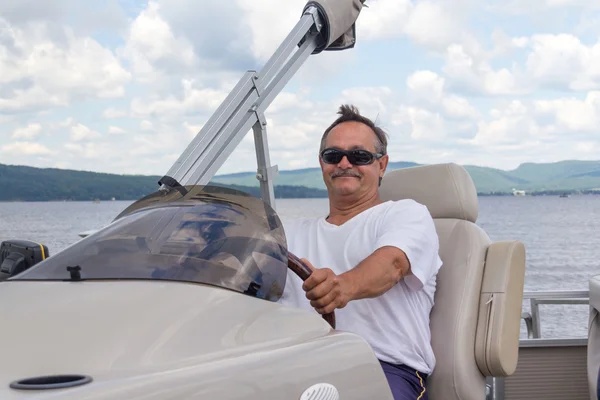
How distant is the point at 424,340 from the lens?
9.80 ft

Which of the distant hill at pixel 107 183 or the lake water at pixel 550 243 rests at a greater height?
the distant hill at pixel 107 183

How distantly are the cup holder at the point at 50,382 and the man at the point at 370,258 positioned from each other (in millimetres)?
973

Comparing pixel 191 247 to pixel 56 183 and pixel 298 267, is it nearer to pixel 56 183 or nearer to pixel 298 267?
pixel 298 267

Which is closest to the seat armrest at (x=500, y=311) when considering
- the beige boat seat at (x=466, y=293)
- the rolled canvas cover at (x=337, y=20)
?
the beige boat seat at (x=466, y=293)

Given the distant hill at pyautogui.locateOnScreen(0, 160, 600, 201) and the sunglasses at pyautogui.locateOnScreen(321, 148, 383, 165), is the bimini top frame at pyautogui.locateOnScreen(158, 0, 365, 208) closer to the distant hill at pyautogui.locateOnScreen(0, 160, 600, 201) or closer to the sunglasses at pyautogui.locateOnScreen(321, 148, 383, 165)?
the sunglasses at pyautogui.locateOnScreen(321, 148, 383, 165)

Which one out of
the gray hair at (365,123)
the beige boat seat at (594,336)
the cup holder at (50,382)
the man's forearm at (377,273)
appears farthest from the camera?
the beige boat seat at (594,336)

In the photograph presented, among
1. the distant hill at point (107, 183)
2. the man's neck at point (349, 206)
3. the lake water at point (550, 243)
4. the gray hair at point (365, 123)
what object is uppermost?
A: the distant hill at point (107, 183)

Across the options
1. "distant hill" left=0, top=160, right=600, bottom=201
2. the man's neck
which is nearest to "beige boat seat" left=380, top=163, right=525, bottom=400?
the man's neck

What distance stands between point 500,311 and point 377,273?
2.15 ft

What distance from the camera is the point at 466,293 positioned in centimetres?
320

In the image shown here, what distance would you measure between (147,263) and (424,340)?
4.28 feet

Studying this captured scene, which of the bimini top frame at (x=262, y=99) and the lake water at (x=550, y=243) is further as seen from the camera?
the lake water at (x=550, y=243)

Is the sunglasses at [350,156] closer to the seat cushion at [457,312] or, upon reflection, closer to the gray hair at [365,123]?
the gray hair at [365,123]

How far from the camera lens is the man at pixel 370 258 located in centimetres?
274
